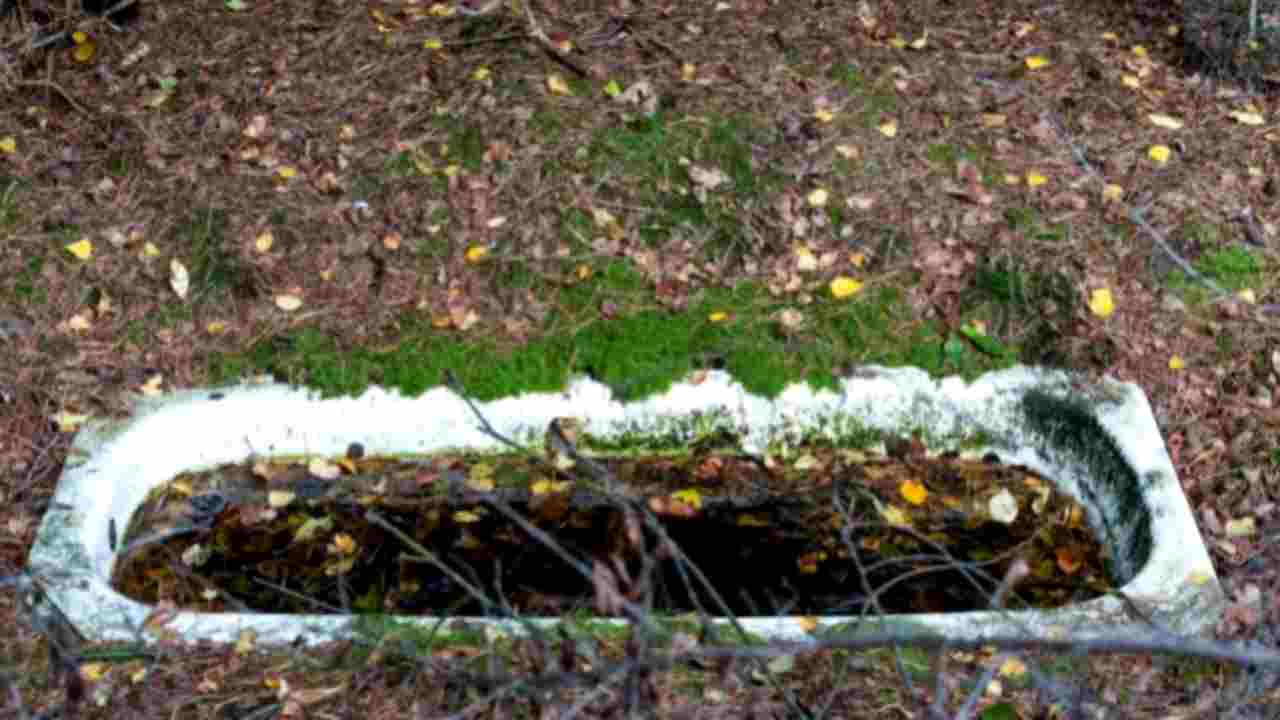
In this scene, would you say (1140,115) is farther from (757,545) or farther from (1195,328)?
(757,545)

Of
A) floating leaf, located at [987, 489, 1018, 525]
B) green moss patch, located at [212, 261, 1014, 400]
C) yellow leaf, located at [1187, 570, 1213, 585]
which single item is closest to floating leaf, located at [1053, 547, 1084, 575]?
floating leaf, located at [987, 489, 1018, 525]

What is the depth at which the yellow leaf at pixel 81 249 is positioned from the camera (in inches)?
200

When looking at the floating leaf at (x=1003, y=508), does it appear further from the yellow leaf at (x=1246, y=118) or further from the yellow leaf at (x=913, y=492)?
the yellow leaf at (x=1246, y=118)

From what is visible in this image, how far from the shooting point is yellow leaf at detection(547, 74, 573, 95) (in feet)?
18.4

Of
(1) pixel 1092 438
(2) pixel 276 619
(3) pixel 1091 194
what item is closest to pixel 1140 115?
Result: (3) pixel 1091 194

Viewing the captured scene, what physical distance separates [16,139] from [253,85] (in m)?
0.88

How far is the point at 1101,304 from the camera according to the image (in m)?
4.88

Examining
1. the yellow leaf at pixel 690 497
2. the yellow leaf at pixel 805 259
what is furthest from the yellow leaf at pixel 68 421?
the yellow leaf at pixel 805 259

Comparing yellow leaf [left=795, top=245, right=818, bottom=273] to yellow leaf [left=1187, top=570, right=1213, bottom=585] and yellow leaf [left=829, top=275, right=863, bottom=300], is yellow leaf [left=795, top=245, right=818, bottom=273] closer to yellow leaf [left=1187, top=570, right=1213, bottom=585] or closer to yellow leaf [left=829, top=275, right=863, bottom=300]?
yellow leaf [left=829, top=275, right=863, bottom=300]

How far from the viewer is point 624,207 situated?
5227mm

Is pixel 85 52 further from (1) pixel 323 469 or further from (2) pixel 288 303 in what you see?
(1) pixel 323 469

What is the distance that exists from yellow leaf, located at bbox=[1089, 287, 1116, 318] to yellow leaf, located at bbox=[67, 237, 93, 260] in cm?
335

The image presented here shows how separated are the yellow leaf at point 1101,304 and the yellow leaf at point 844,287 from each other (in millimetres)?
747

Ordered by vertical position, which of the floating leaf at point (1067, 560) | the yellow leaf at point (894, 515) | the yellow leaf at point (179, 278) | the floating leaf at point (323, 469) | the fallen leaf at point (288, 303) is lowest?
the floating leaf at point (1067, 560)
